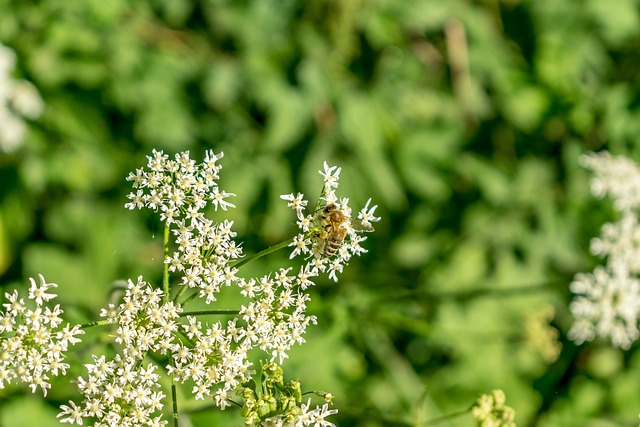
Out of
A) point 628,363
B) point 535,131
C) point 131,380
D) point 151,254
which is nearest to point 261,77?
point 151,254

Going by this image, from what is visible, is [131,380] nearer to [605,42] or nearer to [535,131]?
[535,131]

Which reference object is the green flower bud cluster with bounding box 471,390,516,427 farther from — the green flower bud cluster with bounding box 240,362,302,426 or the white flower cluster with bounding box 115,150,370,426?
the green flower bud cluster with bounding box 240,362,302,426

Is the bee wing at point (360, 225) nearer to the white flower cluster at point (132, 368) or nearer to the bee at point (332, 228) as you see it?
the bee at point (332, 228)

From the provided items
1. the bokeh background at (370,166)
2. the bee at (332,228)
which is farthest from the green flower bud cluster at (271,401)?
the bokeh background at (370,166)

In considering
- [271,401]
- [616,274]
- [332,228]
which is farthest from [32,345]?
[616,274]

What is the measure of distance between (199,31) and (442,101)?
8.42 feet

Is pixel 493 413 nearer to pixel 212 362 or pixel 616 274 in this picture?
pixel 212 362

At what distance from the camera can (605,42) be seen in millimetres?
7648

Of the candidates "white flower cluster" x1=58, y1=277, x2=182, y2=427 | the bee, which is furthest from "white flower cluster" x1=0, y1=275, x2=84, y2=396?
the bee

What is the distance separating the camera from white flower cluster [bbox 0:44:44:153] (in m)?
6.36

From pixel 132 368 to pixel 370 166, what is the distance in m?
3.48

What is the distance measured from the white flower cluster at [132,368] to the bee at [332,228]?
0.79 meters

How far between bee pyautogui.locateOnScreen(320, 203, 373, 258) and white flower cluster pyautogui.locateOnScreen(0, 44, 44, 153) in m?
3.91

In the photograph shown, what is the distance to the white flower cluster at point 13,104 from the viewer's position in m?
6.36
